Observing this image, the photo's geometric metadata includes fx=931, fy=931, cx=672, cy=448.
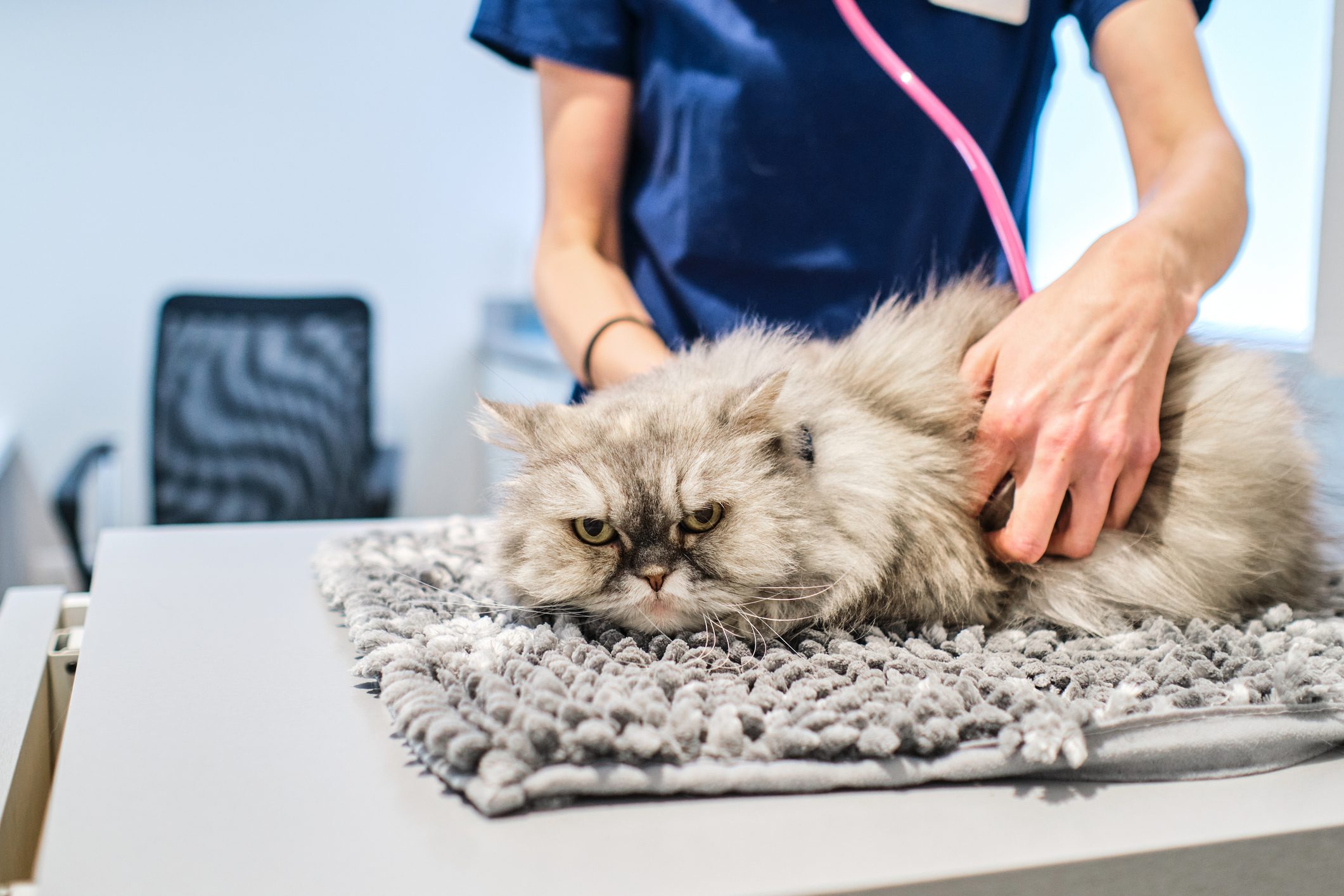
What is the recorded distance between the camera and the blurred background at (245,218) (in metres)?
2.98

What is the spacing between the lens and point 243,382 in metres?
2.45

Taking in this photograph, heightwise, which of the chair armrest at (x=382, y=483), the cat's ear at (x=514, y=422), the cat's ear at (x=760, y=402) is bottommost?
the chair armrest at (x=382, y=483)

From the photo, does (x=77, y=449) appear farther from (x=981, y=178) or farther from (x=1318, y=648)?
(x=1318, y=648)

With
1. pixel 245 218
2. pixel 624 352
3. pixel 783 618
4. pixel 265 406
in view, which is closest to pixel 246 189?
pixel 245 218

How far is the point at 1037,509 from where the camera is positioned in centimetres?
83

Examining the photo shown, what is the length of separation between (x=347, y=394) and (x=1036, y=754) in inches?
87.7

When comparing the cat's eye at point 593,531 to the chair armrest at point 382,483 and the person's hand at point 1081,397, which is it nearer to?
the person's hand at point 1081,397

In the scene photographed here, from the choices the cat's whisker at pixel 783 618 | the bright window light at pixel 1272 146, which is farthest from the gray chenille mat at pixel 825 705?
the bright window light at pixel 1272 146

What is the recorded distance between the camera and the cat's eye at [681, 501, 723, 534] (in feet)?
2.56

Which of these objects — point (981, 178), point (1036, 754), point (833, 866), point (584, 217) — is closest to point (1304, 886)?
point (1036, 754)

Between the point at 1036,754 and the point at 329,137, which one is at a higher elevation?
the point at 329,137

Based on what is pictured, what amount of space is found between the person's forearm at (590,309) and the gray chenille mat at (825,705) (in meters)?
0.50

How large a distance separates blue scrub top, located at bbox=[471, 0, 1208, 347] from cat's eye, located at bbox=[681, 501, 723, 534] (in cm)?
54

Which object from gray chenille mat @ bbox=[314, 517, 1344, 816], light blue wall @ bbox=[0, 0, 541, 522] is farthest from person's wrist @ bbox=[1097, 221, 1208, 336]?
light blue wall @ bbox=[0, 0, 541, 522]
